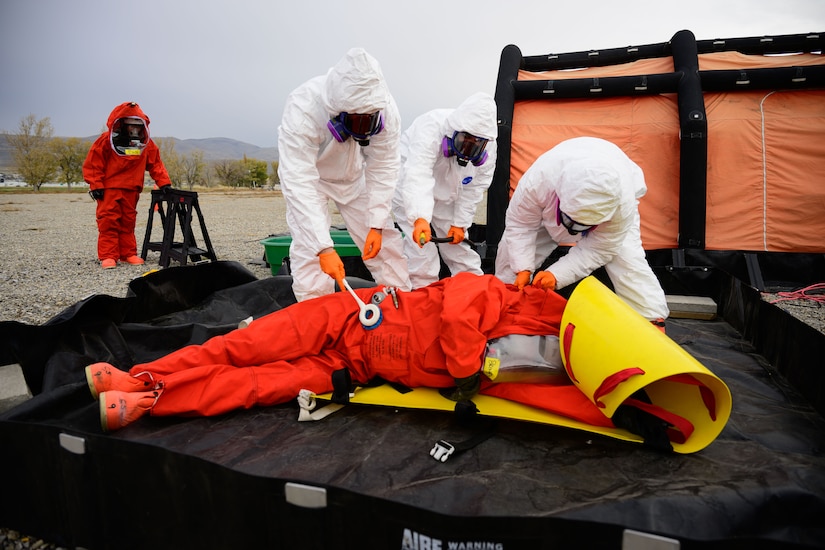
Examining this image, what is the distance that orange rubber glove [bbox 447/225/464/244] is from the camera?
12.7ft

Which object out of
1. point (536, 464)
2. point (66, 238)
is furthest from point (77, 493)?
point (66, 238)

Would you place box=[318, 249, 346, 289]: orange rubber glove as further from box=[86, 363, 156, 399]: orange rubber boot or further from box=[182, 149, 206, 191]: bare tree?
box=[182, 149, 206, 191]: bare tree

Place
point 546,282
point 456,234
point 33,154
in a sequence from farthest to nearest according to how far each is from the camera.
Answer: point 33,154, point 456,234, point 546,282

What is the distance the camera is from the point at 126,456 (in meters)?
1.54

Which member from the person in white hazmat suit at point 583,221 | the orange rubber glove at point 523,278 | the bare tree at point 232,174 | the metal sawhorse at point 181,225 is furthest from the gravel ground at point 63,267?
the bare tree at point 232,174

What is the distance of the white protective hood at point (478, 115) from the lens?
325cm

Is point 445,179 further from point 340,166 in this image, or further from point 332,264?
point 332,264

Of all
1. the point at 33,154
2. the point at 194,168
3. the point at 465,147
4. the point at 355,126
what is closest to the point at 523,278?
the point at 465,147

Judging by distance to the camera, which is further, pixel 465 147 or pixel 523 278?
pixel 465 147

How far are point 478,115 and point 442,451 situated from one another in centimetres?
236

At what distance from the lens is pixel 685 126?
439 centimetres

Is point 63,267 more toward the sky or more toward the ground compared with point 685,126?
more toward the ground

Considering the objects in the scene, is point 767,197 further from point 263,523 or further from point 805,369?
point 263,523

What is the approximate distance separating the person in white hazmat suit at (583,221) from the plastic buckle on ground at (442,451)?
4.47 ft
